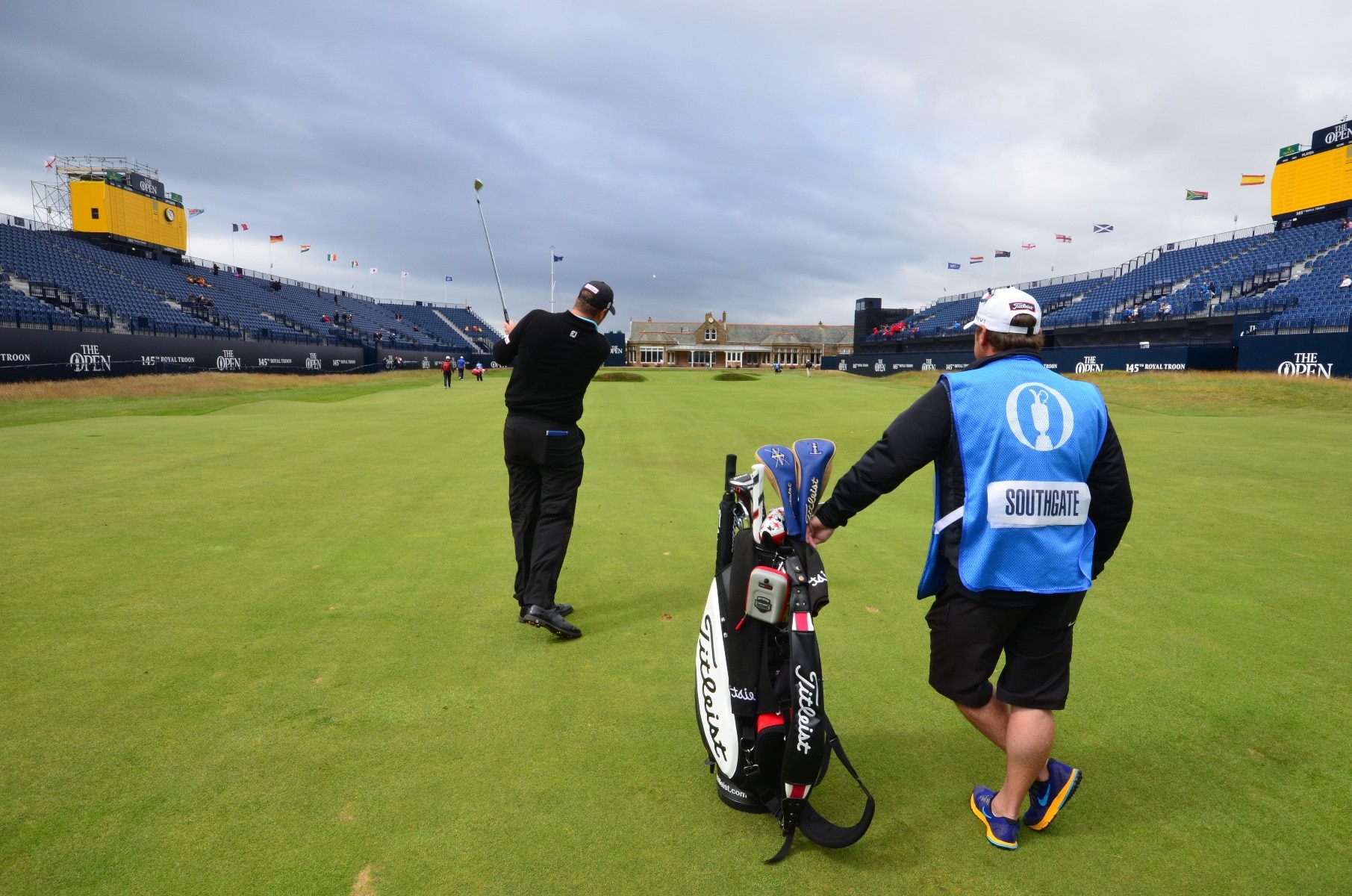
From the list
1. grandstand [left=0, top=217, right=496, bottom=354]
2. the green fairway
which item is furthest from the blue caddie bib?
grandstand [left=0, top=217, right=496, bottom=354]

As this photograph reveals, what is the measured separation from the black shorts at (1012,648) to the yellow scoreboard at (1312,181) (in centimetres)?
5942

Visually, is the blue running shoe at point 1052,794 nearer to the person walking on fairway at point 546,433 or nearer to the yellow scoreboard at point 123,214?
the person walking on fairway at point 546,433

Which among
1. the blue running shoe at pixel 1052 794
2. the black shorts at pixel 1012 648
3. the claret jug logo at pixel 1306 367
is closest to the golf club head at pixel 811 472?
the black shorts at pixel 1012 648

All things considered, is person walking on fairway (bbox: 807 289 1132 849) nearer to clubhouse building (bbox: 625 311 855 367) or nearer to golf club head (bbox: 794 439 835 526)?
golf club head (bbox: 794 439 835 526)

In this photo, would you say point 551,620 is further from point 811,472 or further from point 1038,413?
point 1038,413

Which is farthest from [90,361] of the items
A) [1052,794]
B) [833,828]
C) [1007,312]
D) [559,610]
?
[1052,794]

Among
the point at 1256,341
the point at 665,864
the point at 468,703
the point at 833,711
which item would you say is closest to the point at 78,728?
the point at 468,703

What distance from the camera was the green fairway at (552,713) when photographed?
99.5 inches

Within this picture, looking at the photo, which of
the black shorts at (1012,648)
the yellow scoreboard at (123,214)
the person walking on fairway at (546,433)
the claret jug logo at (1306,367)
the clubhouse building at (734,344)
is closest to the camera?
the black shorts at (1012,648)

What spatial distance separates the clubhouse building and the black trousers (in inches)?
3975

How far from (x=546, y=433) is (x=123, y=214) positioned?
219 feet

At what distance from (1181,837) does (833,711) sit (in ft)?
4.87

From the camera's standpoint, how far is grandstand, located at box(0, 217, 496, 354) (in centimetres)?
3465

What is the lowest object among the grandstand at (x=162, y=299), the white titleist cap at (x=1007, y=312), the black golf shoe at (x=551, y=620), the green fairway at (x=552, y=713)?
the green fairway at (x=552, y=713)
